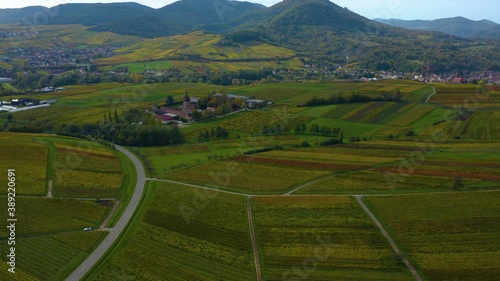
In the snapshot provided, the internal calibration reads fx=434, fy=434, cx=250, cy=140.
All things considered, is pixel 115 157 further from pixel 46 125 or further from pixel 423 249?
pixel 423 249

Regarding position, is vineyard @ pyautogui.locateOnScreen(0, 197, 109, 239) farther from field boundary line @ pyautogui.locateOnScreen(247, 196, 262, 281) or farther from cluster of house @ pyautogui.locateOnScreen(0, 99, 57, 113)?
cluster of house @ pyautogui.locateOnScreen(0, 99, 57, 113)

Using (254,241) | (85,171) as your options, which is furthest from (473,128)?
(85,171)

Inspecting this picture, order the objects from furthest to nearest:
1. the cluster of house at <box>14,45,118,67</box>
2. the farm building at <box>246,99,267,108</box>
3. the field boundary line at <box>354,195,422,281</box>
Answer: the cluster of house at <box>14,45,118,67</box> → the farm building at <box>246,99,267,108</box> → the field boundary line at <box>354,195,422,281</box>

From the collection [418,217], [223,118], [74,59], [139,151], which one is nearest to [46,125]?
[139,151]

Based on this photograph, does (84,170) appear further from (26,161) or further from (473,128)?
(473,128)

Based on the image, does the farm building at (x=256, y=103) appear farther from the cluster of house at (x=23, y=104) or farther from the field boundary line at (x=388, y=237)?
the field boundary line at (x=388, y=237)

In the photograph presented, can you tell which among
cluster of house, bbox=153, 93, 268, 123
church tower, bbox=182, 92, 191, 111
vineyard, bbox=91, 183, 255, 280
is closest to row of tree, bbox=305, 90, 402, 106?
cluster of house, bbox=153, 93, 268, 123

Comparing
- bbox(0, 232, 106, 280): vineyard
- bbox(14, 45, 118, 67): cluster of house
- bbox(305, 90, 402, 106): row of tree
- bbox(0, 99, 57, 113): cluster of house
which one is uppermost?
bbox(14, 45, 118, 67): cluster of house

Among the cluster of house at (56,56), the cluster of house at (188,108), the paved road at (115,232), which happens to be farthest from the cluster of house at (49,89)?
the paved road at (115,232)
